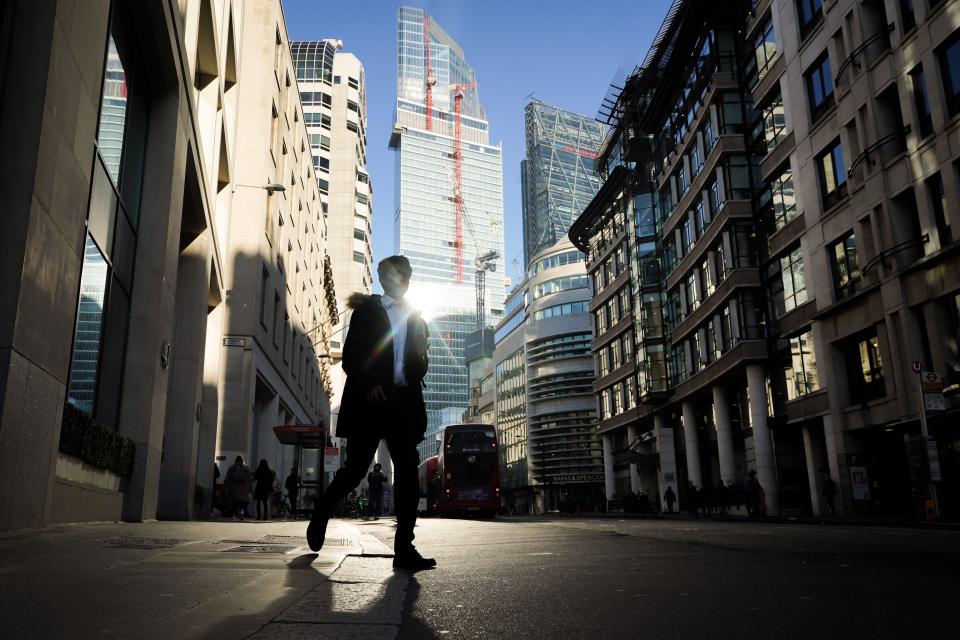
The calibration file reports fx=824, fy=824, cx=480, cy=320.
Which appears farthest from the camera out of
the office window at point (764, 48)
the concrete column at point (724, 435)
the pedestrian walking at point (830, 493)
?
the concrete column at point (724, 435)

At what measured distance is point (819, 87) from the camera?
2962 centimetres

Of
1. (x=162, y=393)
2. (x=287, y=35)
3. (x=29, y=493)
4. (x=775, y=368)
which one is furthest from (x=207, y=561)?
(x=287, y=35)

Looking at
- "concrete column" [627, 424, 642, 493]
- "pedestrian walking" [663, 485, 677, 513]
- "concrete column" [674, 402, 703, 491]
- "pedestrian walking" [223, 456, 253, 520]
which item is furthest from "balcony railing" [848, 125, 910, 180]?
A: "concrete column" [627, 424, 642, 493]

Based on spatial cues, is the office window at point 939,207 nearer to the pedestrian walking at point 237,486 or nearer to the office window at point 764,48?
the office window at point 764,48

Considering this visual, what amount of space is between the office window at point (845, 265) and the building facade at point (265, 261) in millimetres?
18649

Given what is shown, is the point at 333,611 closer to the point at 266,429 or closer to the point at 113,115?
the point at 113,115

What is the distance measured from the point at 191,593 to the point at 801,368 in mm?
30756

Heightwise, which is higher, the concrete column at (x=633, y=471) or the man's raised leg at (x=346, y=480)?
the concrete column at (x=633, y=471)

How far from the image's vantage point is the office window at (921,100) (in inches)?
901

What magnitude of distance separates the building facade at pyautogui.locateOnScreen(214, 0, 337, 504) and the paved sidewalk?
20.7m

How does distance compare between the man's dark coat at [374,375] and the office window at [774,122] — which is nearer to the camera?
the man's dark coat at [374,375]

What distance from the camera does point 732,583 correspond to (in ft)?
13.9

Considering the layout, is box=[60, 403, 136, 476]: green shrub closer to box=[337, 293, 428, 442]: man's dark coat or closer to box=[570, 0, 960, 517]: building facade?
box=[337, 293, 428, 442]: man's dark coat

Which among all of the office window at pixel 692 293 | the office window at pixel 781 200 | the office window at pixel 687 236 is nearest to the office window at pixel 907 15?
the office window at pixel 781 200
